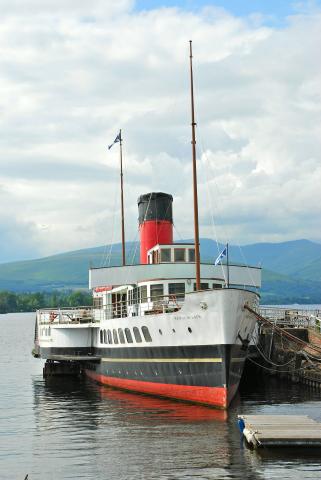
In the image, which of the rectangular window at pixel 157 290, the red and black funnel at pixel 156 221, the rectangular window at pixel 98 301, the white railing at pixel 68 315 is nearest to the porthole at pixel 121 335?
the rectangular window at pixel 157 290

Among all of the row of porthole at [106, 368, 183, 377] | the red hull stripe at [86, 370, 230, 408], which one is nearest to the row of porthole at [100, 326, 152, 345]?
the row of porthole at [106, 368, 183, 377]

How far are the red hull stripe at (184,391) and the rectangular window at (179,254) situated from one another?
24.4 feet

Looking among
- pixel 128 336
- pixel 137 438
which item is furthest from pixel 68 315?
pixel 137 438

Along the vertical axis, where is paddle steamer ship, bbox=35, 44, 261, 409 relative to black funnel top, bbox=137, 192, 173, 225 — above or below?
below

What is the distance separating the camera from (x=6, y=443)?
29484mm

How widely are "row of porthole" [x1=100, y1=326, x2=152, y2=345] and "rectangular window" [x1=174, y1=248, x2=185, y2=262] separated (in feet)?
17.2

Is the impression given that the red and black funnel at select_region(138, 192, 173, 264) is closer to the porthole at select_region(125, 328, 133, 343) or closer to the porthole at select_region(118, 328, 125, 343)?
the porthole at select_region(118, 328, 125, 343)

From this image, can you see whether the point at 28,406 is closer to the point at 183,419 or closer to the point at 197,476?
the point at 183,419

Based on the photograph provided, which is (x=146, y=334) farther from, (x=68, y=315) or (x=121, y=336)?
(x=68, y=315)

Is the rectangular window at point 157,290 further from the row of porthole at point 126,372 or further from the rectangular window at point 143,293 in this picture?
the row of porthole at point 126,372

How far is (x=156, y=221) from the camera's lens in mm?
47562

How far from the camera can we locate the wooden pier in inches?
969

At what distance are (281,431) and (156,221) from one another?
78.0ft

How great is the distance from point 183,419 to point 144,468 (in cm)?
773
